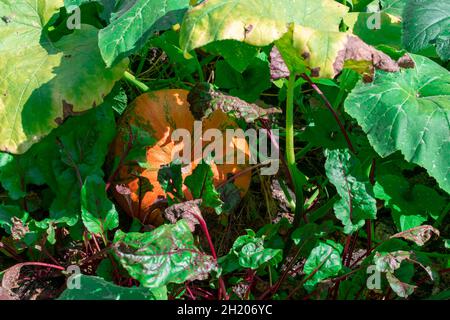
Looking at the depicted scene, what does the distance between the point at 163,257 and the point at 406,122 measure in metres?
0.76

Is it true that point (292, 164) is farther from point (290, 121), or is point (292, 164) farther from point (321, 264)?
point (321, 264)

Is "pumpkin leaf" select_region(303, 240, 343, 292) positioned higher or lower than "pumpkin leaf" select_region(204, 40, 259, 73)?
lower

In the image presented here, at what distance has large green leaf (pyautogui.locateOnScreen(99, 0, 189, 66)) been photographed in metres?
2.01

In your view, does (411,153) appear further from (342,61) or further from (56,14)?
(56,14)

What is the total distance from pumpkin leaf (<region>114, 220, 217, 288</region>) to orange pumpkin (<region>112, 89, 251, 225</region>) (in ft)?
1.39

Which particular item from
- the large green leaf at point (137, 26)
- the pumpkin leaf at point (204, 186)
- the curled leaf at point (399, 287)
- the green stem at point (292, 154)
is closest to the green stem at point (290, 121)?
the green stem at point (292, 154)

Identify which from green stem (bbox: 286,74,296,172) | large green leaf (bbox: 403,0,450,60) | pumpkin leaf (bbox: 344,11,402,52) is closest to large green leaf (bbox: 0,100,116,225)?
green stem (bbox: 286,74,296,172)

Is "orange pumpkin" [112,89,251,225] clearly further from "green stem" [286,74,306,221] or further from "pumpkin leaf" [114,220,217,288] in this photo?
"pumpkin leaf" [114,220,217,288]

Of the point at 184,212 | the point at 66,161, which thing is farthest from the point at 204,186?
the point at 66,161

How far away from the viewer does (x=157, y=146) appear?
2.36m

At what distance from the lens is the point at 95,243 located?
7.00 ft

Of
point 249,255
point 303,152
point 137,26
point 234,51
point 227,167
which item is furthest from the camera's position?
point 303,152
